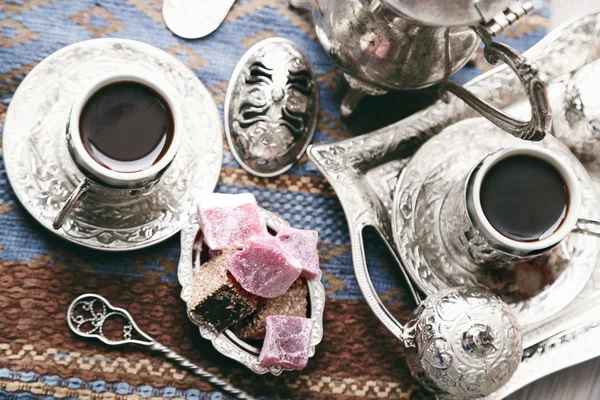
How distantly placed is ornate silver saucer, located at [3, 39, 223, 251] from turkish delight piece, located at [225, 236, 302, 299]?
0.46 ft

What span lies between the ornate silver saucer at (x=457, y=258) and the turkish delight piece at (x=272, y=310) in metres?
0.17

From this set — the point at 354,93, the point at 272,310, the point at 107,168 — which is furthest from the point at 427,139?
the point at 107,168

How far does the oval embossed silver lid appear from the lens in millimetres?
1050

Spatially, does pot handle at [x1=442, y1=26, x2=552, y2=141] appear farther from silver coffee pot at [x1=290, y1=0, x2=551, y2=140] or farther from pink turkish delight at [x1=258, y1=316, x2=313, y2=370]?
pink turkish delight at [x1=258, y1=316, x2=313, y2=370]

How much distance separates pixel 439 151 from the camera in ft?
3.40

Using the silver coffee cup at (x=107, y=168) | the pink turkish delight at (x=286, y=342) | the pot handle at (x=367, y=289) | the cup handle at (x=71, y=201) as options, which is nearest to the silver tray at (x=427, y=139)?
the pot handle at (x=367, y=289)

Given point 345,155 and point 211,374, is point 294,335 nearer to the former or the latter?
point 211,374

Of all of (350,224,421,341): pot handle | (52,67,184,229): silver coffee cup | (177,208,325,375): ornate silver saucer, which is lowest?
(177,208,325,375): ornate silver saucer

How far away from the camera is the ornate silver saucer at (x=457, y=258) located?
1.02 meters

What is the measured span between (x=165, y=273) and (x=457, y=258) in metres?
0.45

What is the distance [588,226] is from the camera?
99 centimetres

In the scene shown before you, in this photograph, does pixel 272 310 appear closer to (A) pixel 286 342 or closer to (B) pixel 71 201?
(A) pixel 286 342

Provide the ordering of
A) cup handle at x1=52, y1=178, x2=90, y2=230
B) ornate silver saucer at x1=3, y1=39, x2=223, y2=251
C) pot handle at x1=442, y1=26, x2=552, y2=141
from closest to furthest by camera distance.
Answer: pot handle at x1=442, y1=26, x2=552, y2=141
cup handle at x1=52, y1=178, x2=90, y2=230
ornate silver saucer at x1=3, y1=39, x2=223, y2=251

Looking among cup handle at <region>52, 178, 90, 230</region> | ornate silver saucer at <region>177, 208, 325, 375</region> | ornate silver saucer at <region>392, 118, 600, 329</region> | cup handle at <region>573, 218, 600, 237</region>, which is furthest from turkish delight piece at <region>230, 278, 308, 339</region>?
cup handle at <region>573, 218, 600, 237</region>
